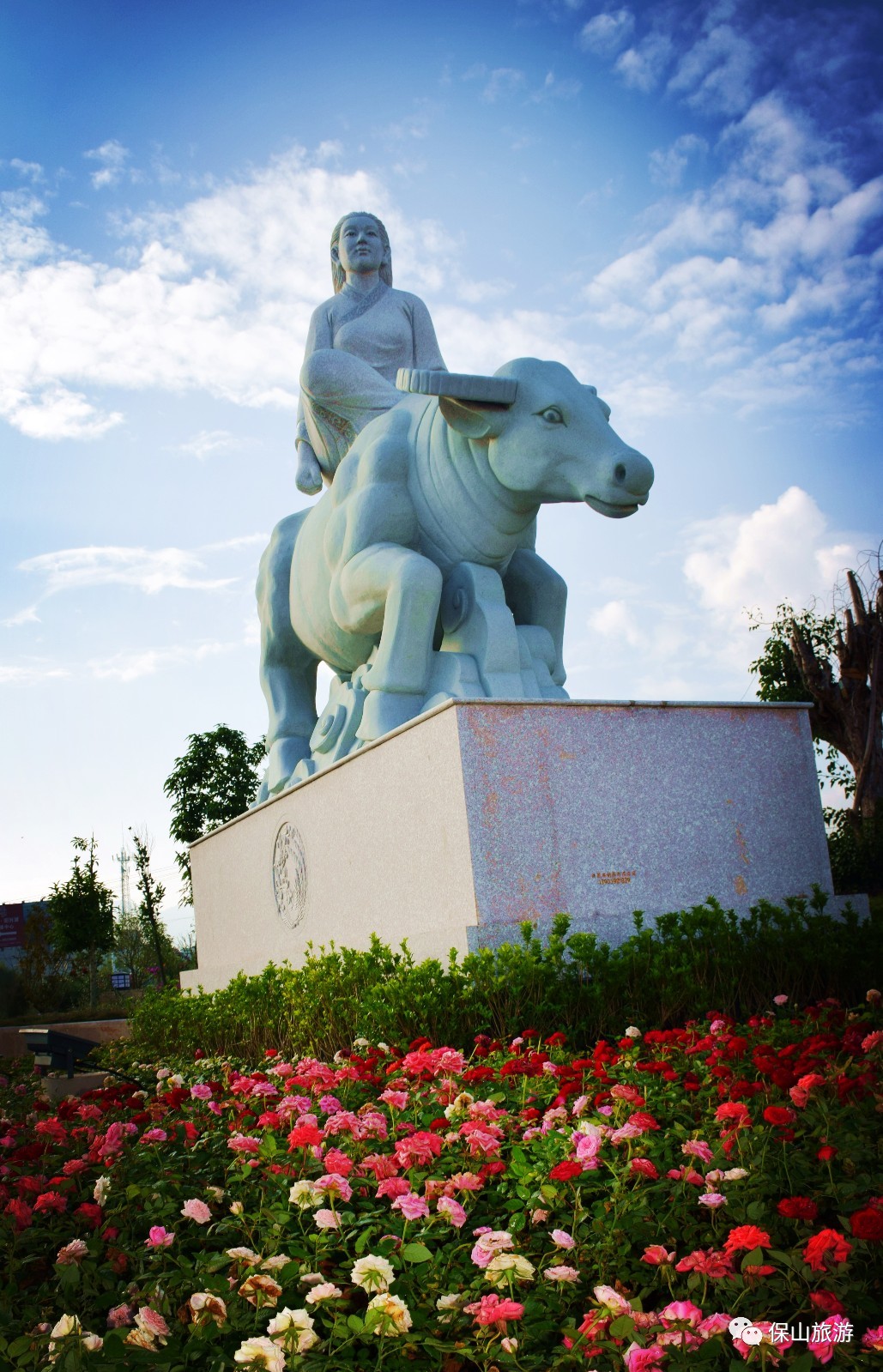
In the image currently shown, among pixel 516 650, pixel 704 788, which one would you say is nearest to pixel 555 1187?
pixel 704 788

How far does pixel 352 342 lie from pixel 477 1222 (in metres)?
6.25

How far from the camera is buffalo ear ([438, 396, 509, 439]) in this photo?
5.75 metres

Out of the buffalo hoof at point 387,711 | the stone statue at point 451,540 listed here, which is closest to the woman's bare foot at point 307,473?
the stone statue at point 451,540

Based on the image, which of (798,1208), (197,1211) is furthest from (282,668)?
(798,1208)

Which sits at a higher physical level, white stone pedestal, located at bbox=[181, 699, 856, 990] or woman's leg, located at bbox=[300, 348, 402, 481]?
woman's leg, located at bbox=[300, 348, 402, 481]

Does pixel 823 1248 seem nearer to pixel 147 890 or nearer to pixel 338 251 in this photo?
pixel 338 251

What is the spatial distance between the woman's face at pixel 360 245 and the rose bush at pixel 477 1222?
5.89 m

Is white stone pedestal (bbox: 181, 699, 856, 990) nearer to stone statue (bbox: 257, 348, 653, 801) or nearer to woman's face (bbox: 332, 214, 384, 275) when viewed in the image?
stone statue (bbox: 257, 348, 653, 801)

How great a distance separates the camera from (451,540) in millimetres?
6246

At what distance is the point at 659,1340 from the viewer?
170 cm

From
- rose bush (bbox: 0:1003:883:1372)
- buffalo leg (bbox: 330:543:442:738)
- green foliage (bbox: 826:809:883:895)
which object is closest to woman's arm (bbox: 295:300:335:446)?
buffalo leg (bbox: 330:543:442:738)

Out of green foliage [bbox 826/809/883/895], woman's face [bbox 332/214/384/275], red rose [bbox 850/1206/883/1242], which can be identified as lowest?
red rose [bbox 850/1206/883/1242]

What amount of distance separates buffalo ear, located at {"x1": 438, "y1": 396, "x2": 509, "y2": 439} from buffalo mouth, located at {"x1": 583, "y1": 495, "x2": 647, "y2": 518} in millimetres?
636

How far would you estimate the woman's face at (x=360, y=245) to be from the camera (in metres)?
7.65
